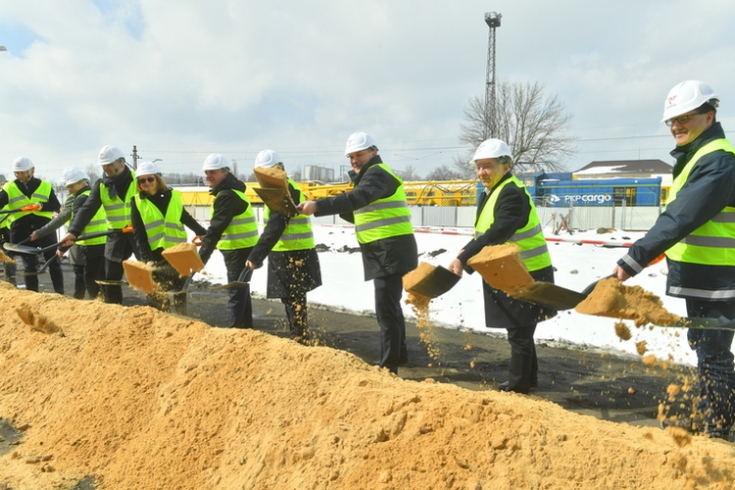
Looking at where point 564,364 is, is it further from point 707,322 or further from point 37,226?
point 37,226

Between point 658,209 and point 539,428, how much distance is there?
20.2 metres

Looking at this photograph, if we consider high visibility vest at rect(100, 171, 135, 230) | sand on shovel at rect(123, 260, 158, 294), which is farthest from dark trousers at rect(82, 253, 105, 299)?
sand on shovel at rect(123, 260, 158, 294)

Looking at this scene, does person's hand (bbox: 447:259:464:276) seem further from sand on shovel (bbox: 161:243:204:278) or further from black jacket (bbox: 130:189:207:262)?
black jacket (bbox: 130:189:207:262)

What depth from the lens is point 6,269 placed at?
8352 mm

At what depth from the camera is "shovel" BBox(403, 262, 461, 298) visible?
3.78 meters

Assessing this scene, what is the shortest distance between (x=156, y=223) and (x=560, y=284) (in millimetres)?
6653

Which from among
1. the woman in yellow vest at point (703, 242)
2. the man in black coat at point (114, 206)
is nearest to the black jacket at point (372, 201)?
the woman in yellow vest at point (703, 242)

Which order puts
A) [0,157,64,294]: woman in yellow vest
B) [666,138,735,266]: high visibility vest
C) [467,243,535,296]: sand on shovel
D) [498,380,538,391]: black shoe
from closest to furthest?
1. [666,138,735,266]: high visibility vest
2. [467,243,535,296]: sand on shovel
3. [498,380,538,391]: black shoe
4. [0,157,64,294]: woman in yellow vest

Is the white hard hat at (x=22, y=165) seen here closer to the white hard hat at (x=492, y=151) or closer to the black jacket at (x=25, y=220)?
the black jacket at (x=25, y=220)

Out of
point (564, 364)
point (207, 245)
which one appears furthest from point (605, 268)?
point (207, 245)

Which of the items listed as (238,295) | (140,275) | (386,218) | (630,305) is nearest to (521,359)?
(630,305)

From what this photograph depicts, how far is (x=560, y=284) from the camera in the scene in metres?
9.33

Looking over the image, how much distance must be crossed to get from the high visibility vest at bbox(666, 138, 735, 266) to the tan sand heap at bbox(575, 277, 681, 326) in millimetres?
386

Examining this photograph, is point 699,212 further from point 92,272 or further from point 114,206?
point 92,272
